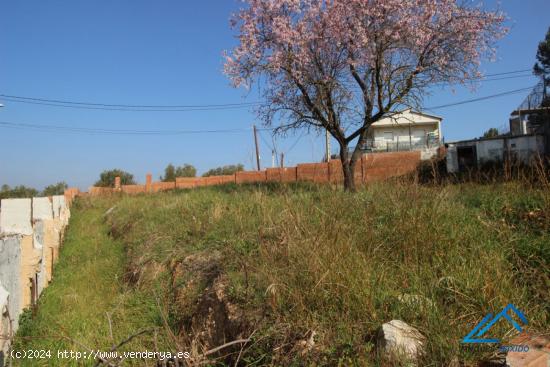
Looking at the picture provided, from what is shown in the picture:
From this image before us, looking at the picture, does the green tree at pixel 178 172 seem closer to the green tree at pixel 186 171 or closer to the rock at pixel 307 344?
the green tree at pixel 186 171

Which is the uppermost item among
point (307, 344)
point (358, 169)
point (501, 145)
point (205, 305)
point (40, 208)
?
point (501, 145)

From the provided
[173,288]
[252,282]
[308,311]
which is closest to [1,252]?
[173,288]

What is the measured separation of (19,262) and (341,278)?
317cm

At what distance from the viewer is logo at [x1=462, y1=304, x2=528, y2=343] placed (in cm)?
200

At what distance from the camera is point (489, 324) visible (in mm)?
2119

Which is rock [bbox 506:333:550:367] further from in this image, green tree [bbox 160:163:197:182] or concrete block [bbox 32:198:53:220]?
green tree [bbox 160:163:197:182]

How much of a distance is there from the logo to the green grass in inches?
1.6

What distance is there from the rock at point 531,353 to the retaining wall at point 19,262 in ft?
9.37

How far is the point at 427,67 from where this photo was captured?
10.3 m

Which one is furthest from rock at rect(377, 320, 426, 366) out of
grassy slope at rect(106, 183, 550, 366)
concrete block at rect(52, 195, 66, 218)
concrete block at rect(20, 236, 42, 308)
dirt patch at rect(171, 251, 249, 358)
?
concrete block at rect(52, 195, 66, 218)

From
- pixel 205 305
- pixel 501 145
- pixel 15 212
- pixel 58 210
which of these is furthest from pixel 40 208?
pixel 501 145

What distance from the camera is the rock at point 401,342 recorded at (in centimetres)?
193

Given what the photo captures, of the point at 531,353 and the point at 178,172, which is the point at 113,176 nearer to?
the point at 178,172

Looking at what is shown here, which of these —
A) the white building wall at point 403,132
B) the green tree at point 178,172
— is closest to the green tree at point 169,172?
the green tree at point 178,172
